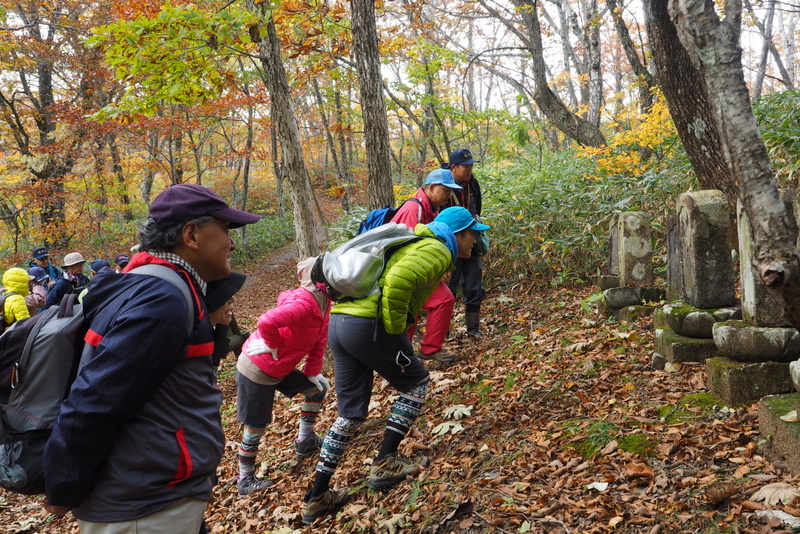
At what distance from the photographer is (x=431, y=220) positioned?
6.01 m

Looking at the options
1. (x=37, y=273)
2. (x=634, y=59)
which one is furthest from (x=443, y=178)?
(x=37, y=273)

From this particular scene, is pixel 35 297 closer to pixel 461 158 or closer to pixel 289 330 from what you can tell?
pixel 289 330

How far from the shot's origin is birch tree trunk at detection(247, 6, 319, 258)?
7898 mm

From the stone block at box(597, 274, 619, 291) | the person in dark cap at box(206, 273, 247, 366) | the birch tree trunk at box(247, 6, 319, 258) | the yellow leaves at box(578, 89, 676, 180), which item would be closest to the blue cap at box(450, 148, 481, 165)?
the stone block at box(597, 274, 619, 291)

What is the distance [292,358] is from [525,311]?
420 cm

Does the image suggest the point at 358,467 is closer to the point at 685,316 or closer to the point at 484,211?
the point at 685,316

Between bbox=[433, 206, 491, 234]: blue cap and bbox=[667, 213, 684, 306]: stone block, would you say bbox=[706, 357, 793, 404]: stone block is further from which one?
bbox=[433, 206, 491, 234]: blue cap

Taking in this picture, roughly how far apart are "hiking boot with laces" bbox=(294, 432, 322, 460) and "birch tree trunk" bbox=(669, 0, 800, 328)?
4.04 m

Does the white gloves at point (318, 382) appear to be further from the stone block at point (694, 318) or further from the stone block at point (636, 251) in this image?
the stone block at point (636, 251)

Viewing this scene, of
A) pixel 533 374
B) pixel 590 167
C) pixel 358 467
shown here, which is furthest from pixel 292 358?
pixel 590 167

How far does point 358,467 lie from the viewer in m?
4.68

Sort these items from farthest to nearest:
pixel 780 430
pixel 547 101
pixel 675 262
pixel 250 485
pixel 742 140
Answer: pixel 547 101
pixel 675 262
pixel 250 485
pixel 780 430
pixel 742 140

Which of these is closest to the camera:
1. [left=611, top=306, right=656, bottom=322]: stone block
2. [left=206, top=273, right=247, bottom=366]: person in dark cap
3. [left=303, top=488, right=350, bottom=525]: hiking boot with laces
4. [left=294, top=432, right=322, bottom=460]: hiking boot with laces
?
[left=206, top=273, right=247, bottom=366]: person in dark cap

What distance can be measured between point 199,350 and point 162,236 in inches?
19.8
